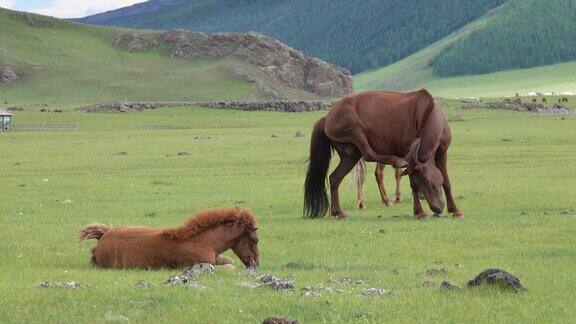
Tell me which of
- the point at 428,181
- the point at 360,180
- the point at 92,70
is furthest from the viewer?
the point at 92,70

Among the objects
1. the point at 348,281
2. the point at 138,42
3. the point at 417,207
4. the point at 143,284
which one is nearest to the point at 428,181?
the point at 417,207

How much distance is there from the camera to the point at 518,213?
20.2 meters

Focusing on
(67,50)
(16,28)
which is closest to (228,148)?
(67,50)

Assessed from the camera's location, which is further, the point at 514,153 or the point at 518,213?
the point at 514,153

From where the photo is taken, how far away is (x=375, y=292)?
36.3 feet

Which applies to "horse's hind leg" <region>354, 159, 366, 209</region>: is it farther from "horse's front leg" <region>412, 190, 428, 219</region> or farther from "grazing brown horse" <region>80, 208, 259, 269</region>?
"grazing brown horse" <region>80, 208, 259, 269</region>

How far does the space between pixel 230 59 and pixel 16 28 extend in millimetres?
39914

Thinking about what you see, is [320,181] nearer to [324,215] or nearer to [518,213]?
[324,215]

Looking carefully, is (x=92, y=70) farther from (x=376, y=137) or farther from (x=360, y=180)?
(x=376, y=137)

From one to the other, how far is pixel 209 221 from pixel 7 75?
132m

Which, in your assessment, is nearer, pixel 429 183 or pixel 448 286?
pixel 448 286

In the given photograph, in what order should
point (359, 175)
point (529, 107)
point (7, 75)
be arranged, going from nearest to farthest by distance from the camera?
point (359, 175)
point (529, 107)
point (7, 75)

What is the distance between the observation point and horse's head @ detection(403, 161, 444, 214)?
19781mm

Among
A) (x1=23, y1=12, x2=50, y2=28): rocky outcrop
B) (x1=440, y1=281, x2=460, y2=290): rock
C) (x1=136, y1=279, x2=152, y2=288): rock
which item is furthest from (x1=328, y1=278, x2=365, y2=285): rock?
(x1=23, y1=12, x2=50, y2=28): rocky outcrop
